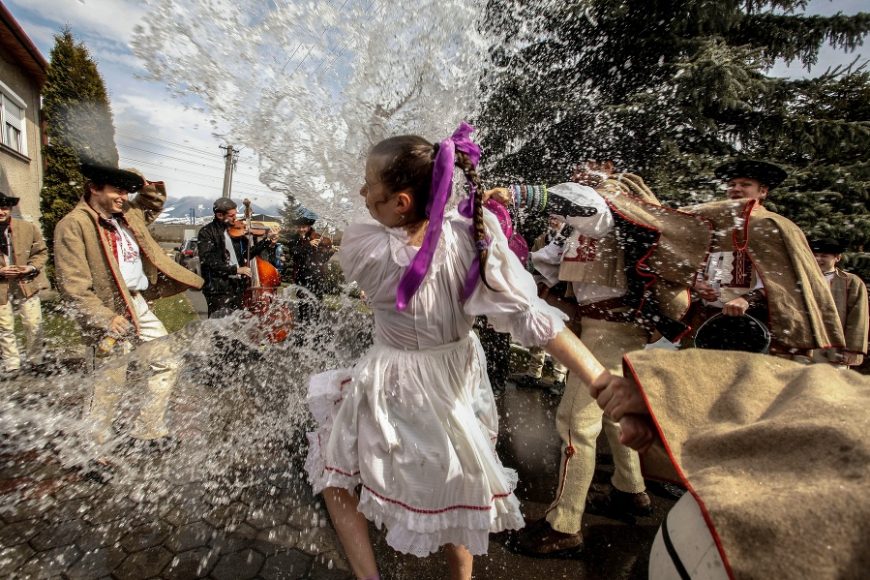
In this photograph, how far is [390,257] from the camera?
1.65 meters

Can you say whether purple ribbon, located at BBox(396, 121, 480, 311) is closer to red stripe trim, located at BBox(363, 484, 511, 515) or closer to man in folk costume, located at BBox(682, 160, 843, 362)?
red stripe trim, located at BBox(363, 484, 511, 515)

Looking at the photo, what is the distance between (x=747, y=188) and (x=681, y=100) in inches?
143

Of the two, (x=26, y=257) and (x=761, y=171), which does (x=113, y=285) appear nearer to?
(x=26, y=257)

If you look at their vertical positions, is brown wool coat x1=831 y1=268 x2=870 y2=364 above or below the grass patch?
above

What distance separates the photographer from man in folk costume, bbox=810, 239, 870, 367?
179 inches

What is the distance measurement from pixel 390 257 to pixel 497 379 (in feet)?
11.4

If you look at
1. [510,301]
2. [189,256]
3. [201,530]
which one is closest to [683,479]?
[510,301]

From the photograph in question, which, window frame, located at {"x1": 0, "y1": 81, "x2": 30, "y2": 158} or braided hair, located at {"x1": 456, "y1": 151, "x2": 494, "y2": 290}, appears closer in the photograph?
braided hair, located at {"x1": 456, "y1": 151, "x2": 494, "y2": 290}

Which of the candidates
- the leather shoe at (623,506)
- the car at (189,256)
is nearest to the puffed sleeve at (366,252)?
the leather shoe at (623,506)

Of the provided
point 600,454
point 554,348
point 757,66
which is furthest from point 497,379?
point 757,66

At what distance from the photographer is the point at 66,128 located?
40.3 feet

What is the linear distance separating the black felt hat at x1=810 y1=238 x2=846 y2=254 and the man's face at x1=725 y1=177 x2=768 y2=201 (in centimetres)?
246

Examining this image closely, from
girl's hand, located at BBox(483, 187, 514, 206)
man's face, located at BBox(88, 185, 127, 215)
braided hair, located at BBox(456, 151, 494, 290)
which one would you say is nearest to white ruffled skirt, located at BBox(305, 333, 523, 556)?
braided hair, located at BBox(456, 151, 494, 290)

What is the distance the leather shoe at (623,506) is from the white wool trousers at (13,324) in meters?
5.78
